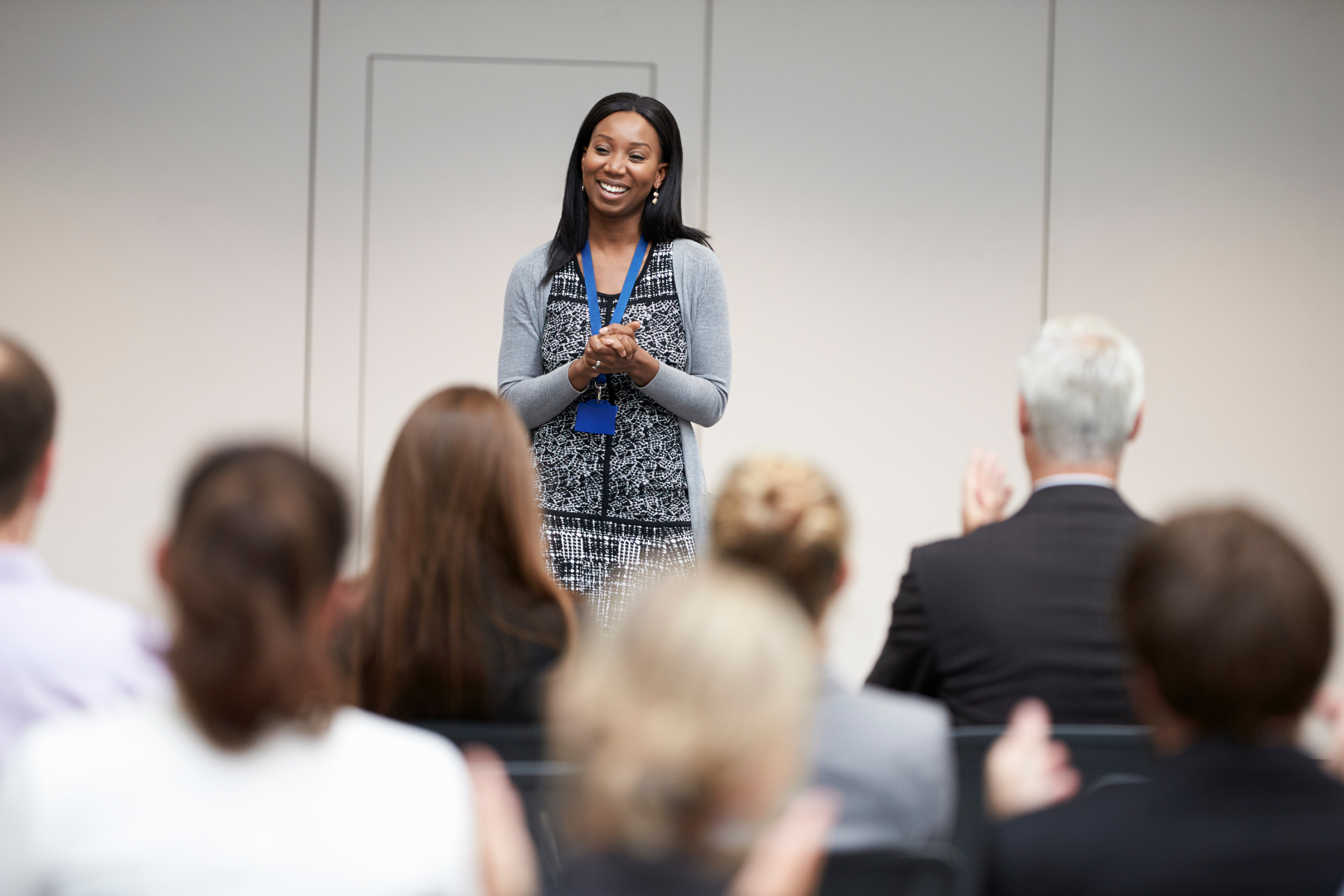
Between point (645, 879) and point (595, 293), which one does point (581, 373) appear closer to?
point (595, 293)

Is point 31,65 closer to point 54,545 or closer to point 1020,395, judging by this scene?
point 54,545

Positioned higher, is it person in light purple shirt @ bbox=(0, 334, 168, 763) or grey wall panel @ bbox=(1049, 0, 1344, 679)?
grey wall panel @ bbox=(1049, 0, 1344, 679)

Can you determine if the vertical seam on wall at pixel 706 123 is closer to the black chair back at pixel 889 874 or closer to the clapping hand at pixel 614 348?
the clapping hand at pixel 614 348

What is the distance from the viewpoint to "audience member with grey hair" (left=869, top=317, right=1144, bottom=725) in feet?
5.97

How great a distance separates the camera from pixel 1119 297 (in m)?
5.39

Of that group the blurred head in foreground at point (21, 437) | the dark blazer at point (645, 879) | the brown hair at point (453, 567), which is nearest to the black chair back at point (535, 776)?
the brown hair at point (453, 567)

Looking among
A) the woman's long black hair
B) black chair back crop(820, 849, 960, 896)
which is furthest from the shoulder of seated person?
the woman's long black hair

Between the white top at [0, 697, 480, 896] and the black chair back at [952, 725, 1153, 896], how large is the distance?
65 centimetres

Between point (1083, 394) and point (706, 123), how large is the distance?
3.39 m

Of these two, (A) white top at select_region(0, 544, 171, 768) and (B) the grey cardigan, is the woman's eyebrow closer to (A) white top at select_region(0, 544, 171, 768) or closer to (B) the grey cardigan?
(B) the grey cardigan

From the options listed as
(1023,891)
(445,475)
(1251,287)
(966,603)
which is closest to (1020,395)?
(966,603)

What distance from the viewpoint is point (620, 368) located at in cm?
288

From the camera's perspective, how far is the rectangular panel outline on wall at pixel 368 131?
513 centimetres

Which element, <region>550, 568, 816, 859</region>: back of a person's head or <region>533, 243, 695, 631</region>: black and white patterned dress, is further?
<region>533, 243, 695, 631</region>: black and white patterned dress
